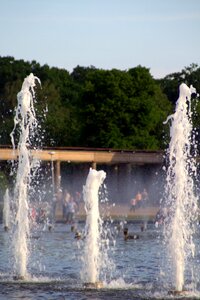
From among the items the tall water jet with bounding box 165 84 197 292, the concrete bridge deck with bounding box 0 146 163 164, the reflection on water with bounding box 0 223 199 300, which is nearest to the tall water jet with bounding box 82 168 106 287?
the reflection on water with bounding box 0 223 199 300

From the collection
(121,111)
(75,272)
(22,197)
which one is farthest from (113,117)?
(22,197)

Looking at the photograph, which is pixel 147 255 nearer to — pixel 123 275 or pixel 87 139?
pixel 123 275

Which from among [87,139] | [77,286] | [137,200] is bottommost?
[77,286]

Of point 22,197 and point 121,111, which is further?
point 121,111

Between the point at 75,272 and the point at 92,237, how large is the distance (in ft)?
11.5

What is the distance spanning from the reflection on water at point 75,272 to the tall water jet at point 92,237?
0.39 metres

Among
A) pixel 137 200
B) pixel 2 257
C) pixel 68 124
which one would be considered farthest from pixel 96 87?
pixel 2 257

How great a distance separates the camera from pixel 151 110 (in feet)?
326

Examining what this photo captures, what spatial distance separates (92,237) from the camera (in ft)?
96.5

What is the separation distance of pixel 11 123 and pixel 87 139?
482 inches

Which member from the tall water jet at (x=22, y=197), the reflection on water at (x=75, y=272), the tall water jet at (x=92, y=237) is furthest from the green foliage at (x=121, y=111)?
the tall water jet at (x=92, y=237)

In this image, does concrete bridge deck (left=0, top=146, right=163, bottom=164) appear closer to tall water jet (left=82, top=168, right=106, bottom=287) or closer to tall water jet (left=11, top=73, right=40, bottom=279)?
tall water jet (left=11, top=73, right=40, bottom=279)

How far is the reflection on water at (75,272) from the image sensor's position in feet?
90.9

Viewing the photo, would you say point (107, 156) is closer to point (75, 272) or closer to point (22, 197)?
point (75, 272)
